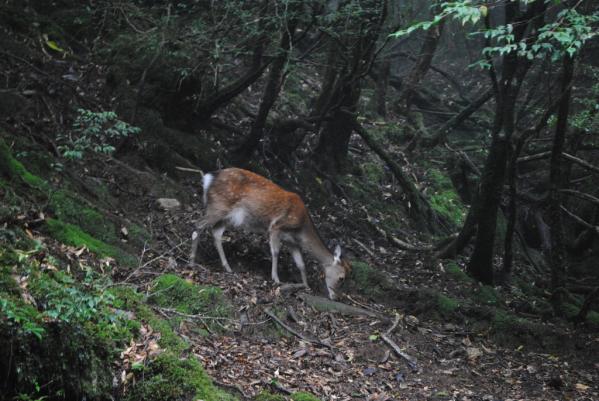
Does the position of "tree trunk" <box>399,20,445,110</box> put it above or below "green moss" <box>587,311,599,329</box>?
above

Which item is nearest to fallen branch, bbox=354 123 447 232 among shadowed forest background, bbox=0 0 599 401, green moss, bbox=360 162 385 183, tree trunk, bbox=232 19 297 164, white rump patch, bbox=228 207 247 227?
shadowed forest background, bbox=0 0 599 401

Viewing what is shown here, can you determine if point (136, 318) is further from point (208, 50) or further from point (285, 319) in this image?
point (208, 50)

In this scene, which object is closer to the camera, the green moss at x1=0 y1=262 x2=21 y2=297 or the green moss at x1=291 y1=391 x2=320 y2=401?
the green moss at x1=0 y1=262 x2=21 y2=297

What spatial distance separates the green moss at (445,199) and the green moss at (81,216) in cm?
896

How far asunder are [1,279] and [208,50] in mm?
6245

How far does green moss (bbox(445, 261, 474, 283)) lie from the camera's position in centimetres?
989

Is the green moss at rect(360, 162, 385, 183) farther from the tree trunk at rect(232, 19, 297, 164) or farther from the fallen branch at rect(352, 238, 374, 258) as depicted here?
the tree trunk at rect(232, 19, 297, 164)

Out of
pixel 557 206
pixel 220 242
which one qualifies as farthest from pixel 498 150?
pixel 220 242

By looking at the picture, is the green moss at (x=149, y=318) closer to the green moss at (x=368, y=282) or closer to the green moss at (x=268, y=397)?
→ the green moss at (x=268, y=397)

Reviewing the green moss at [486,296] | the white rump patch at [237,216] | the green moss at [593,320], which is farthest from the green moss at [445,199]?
the white rump patch at [237,216]

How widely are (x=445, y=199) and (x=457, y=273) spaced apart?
4.99 m

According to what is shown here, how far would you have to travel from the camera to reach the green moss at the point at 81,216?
6309 mm

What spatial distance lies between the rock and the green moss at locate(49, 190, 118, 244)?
1.65 m

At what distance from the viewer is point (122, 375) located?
3529mm
